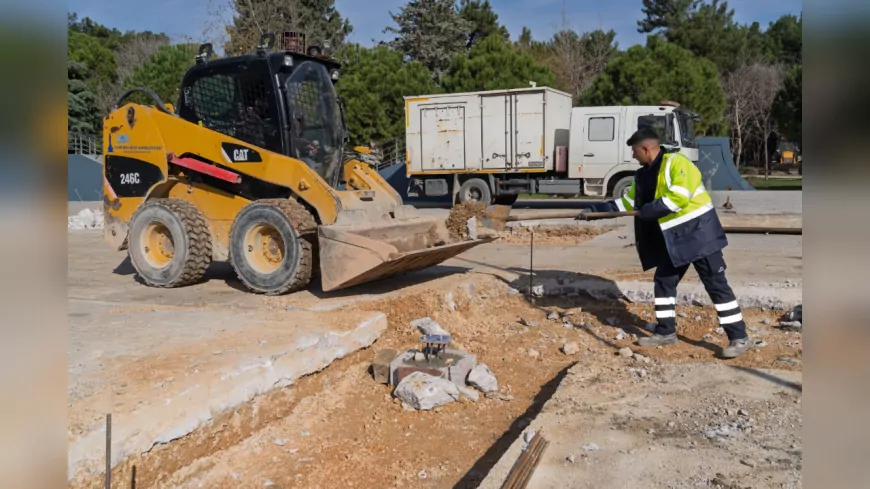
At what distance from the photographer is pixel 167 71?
25.8 metres

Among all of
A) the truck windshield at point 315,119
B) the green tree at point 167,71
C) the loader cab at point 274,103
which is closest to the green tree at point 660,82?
the green tree at point 167,71

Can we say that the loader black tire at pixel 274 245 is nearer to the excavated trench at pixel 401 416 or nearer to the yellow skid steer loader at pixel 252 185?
the yellow skid steer loader at pixel 252 185

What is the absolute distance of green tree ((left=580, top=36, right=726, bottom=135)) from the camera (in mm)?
25047

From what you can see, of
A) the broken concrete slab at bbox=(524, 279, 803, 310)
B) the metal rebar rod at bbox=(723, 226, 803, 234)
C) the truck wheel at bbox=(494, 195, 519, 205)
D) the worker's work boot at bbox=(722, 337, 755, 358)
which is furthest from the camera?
the truck wheel at bbox=(494, 195, 519, 205)

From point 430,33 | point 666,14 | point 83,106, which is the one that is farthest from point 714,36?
point 83,106

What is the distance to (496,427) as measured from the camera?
448cm

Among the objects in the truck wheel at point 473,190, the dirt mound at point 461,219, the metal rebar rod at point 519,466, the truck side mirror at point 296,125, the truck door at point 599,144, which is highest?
the truck door at point 599,144

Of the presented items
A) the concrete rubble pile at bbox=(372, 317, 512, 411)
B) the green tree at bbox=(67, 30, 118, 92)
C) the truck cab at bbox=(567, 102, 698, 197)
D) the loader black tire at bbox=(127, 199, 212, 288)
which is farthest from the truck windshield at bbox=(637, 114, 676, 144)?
the green tree at bbox=(67, 30, 118, 92)

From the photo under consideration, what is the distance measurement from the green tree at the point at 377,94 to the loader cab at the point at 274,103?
18.8 m

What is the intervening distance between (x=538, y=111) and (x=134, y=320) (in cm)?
1374

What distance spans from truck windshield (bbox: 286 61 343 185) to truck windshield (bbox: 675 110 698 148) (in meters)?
11.5

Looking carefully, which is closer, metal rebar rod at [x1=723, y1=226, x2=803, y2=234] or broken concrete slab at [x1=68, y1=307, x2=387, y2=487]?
broken concrete slab at [x1=68, y1=307, x2=387, y2=487]

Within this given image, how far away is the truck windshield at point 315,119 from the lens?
7.16m

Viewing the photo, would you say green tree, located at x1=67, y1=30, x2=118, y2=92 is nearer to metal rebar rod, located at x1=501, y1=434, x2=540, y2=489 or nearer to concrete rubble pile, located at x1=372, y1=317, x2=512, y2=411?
concrete rubble pile, located at x1=372, y1=317, x2=512, y2=411
